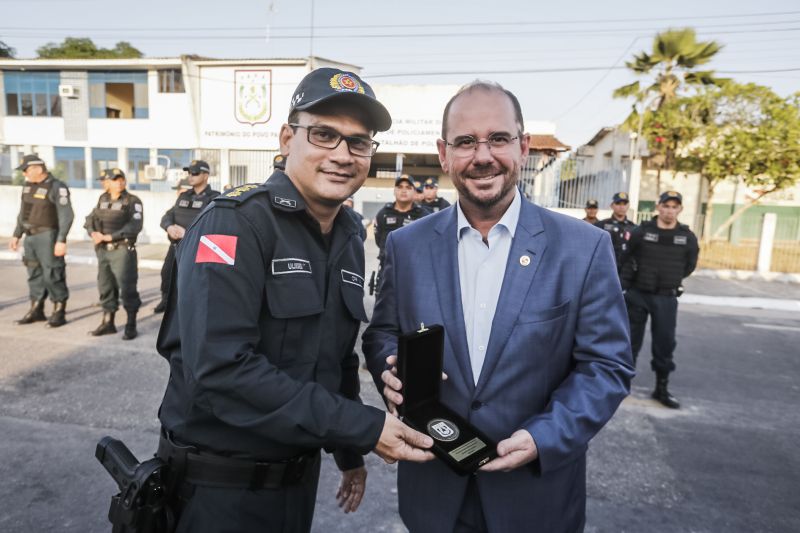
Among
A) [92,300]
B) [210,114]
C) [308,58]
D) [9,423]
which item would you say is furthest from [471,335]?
[210,114]

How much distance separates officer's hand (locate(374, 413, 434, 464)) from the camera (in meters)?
1.46

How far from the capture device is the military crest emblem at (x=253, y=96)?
1969cm

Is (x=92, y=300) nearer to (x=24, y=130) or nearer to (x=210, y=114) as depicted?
(x=210, y=114)

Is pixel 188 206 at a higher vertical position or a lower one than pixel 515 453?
higher

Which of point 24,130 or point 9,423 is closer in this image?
point 9,423

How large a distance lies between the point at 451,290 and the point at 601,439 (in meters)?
3.04

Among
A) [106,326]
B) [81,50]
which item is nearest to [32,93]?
[81,50]

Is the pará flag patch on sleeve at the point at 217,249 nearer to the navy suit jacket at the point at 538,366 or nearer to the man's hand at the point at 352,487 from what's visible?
the navy suit jacket at the point at 538,366

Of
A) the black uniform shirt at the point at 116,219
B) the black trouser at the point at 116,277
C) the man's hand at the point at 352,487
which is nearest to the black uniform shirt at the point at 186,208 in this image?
the black uniform shirt at the point at 116,219

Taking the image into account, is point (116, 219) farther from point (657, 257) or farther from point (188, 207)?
point (657, 257)

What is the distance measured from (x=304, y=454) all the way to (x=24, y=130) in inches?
1105

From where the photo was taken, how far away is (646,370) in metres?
5.96

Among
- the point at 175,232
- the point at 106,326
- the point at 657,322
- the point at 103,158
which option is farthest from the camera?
the point at 103,158

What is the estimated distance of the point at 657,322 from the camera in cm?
516
